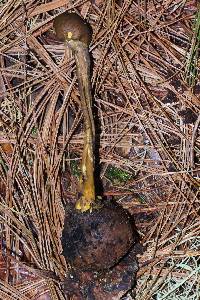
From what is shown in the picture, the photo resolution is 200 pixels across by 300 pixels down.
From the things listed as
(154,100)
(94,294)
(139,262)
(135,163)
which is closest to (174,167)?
(135,163)

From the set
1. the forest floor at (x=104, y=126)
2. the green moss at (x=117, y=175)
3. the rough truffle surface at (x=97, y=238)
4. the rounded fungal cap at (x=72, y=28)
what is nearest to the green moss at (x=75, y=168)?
the forest floor at (x=104, y=126)

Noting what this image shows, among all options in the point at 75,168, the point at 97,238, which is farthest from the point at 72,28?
the point at 97,238

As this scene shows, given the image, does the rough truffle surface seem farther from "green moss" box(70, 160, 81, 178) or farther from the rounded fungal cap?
the rounded fungal cap

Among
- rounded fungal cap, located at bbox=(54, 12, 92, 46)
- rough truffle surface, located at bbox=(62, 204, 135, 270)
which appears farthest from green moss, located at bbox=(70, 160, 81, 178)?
rounded fungal cap, located at bbox=(54, 12, 92, 46)

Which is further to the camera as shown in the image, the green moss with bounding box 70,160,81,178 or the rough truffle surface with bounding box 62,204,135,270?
the green moss with bounding box 70,160,81,178

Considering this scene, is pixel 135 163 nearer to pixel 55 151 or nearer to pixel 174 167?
pixel 174 167
